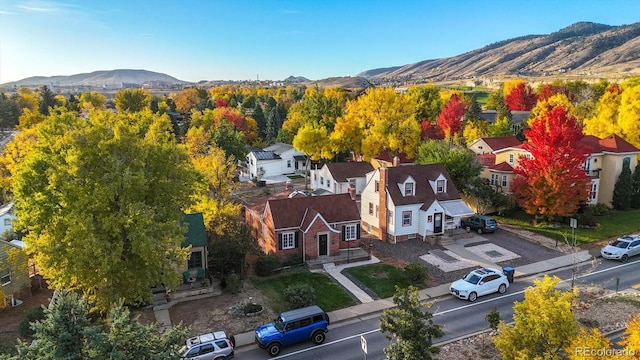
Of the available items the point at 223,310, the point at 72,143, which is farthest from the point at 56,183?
the point at 223,310

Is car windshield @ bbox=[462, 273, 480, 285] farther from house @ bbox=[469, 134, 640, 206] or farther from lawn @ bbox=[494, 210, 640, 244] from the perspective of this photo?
house @ bbox=[469, 134, 640, 206]

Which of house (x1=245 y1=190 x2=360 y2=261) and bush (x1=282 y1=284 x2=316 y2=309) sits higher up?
house (x1=245 y1=190 x2=360 y2=261)

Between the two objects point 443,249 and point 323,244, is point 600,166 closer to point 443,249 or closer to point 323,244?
point 443,249

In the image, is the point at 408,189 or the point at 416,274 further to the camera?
the point at 408,189

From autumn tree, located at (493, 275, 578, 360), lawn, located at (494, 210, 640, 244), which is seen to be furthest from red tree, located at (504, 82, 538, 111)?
autumn tree, located at (493, 275, 578, 360)

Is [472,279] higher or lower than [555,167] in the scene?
lower

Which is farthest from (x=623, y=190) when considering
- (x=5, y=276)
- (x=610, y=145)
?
(x=5, y=276)

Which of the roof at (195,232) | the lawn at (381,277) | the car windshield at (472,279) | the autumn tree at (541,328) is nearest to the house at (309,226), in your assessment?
the lawn at (381,277)
